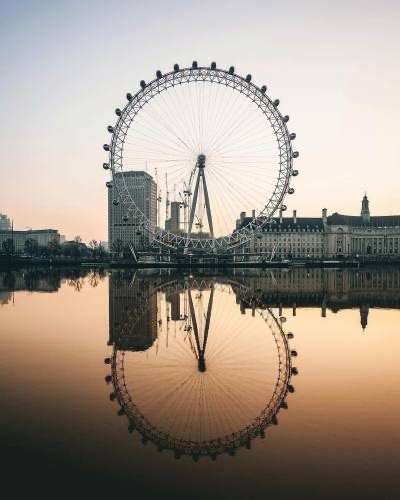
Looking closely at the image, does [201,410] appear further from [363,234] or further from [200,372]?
[363,234]

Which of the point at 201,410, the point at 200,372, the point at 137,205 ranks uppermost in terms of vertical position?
the point at 137,205

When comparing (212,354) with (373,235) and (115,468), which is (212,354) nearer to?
(115,468)

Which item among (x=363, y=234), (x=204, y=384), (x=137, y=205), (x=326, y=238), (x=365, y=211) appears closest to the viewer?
(x=204, y=384)

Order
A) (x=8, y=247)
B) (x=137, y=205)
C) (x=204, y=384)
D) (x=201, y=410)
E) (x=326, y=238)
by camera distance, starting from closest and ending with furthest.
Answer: (x=201, y=410), (x=204, y=384), (x=8, y=247), (x=137, y=205), (x=326, y=238)

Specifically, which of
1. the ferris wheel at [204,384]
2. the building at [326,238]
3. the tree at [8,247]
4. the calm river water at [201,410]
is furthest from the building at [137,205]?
the calm river water at [201,410]

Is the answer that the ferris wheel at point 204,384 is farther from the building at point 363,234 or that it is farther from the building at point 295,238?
the building at point 363,234

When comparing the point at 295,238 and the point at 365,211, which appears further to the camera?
the point at 365,211

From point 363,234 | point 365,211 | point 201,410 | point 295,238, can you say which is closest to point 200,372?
point 201,410
